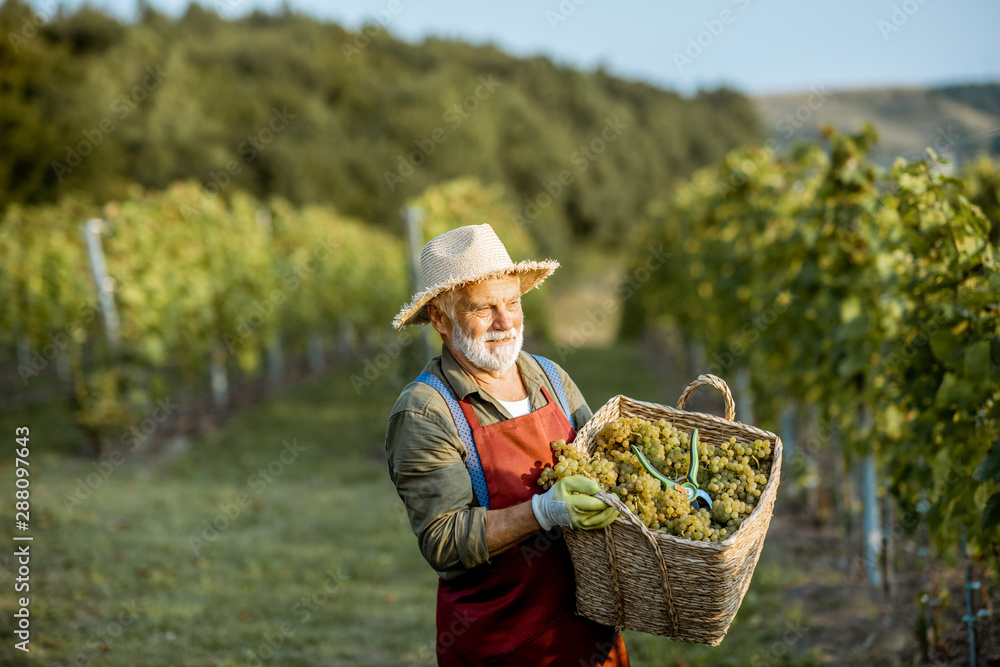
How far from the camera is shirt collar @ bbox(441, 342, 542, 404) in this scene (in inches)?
82.7

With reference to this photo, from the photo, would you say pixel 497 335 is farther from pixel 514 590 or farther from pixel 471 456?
pixel 514 590

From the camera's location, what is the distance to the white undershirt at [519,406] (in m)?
2.18

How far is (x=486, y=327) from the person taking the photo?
2.11 meters

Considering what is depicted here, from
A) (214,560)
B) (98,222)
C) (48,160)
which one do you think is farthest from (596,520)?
(48,160)

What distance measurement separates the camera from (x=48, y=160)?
1198 inches

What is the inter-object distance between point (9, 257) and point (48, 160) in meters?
20.9

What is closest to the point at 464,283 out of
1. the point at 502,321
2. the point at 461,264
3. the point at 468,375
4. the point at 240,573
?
the point at 461,264

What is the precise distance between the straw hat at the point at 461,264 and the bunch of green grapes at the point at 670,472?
545 mm

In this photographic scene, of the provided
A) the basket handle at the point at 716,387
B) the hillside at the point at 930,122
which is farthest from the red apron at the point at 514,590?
the hillside at the point at 930,122

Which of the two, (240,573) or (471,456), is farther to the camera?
(240,573)

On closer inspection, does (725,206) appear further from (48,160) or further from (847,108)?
(48,160)

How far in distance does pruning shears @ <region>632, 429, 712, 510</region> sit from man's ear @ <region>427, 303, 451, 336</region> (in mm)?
678

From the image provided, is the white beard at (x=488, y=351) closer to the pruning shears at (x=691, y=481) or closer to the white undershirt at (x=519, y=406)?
the white undershirt at (x=519, y=406)

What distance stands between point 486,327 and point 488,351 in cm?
7
